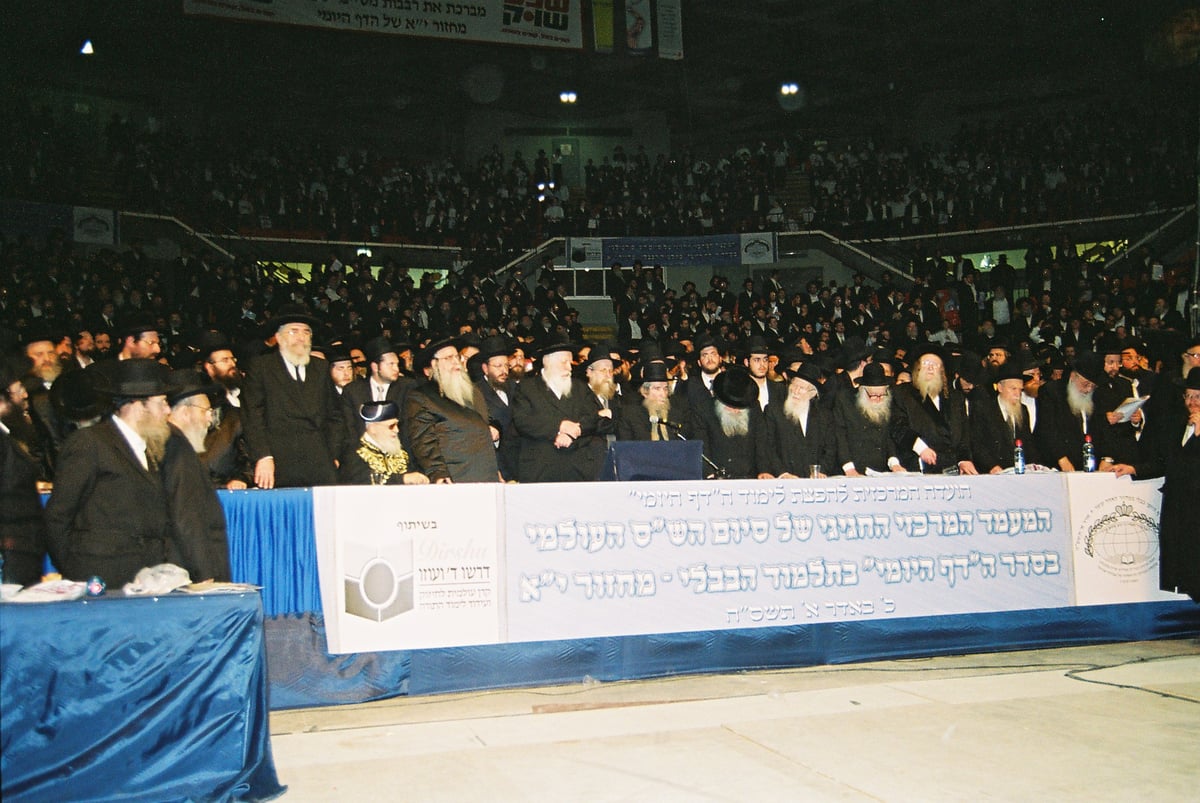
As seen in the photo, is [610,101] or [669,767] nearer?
[669,767]

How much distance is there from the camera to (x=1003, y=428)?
8.91 metres

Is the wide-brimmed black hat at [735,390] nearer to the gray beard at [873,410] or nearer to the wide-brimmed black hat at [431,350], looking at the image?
the gray beard at [873,410]

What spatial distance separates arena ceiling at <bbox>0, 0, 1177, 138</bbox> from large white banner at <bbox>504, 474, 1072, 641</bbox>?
2219cm

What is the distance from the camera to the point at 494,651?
6.55 metres

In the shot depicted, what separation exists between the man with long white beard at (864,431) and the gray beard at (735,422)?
30.2 inches

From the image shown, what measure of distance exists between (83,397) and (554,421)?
10.7 ft

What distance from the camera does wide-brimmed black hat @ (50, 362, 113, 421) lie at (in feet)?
21.5

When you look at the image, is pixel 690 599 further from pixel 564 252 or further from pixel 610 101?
pixel 610 101

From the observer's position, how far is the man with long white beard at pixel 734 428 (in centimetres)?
865

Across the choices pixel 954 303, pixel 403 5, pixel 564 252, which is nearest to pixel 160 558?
pixel 403 5

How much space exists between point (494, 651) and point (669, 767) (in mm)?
1952

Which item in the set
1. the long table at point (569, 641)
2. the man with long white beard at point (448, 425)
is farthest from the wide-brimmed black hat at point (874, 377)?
the man with long white beard at point (448, 425)

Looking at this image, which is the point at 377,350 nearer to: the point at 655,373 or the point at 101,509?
the point at 655,373

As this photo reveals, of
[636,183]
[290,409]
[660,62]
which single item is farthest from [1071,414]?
[660,62]
